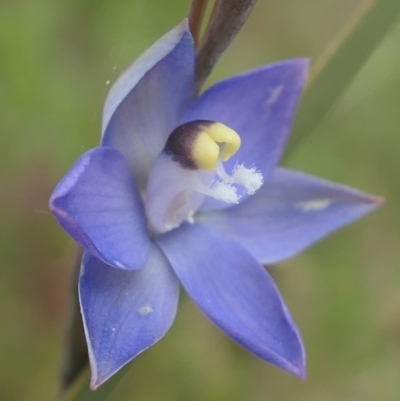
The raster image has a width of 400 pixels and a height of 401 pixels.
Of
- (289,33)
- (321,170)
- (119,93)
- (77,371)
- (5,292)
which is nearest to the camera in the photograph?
(119,93)

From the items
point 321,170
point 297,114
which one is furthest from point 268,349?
point 321,170

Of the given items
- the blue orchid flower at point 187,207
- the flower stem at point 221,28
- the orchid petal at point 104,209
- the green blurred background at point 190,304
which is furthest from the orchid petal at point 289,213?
the green blurred background at point 190,304

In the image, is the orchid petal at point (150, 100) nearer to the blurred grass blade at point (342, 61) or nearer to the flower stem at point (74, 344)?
the flower stem at point (74, 344)

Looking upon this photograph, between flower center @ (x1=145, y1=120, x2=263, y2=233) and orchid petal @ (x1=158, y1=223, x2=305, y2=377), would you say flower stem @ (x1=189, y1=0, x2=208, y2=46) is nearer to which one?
flower center @ (x1=145, y1=120, x2=263, y2=233)

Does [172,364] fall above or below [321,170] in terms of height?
below

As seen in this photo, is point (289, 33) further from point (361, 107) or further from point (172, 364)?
point (172, 364)
